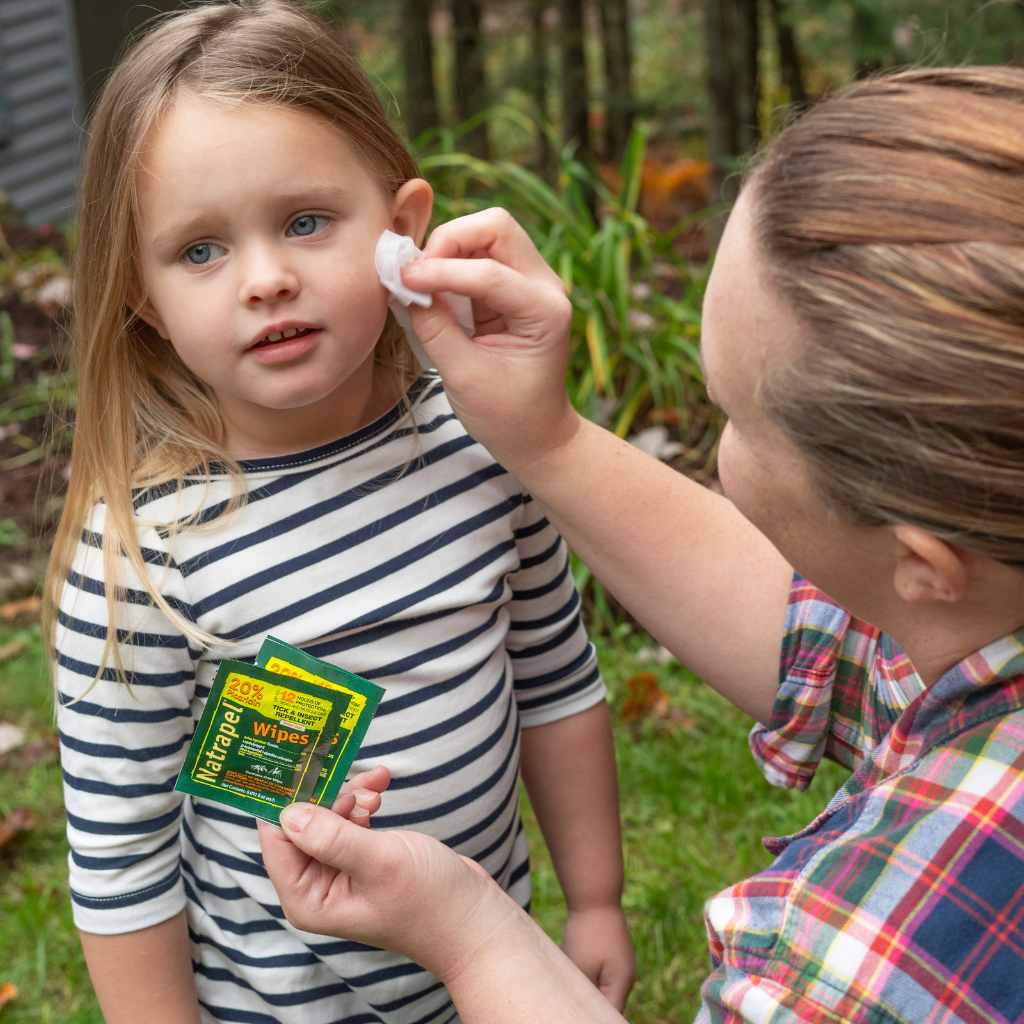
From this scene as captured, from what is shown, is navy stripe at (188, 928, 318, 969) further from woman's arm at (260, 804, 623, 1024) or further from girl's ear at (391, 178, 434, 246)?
girl's ear at (391, 178, 434, 246)

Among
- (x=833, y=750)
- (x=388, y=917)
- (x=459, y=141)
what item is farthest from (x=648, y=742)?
(x=459, y=141)

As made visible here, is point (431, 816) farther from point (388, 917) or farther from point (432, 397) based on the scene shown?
point (432, 397)

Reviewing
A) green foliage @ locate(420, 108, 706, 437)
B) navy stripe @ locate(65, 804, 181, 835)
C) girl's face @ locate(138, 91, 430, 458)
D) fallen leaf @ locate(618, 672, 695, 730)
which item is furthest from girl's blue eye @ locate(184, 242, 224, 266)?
green foliage @ locate(420, 108, 706, 437)

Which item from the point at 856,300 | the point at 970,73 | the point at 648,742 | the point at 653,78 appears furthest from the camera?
the point at 653,78

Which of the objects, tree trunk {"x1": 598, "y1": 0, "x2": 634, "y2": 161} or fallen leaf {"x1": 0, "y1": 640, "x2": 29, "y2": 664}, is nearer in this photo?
fallen leaf {"x1": 0, "y1": 640, "x2": 29, "y2": 664}

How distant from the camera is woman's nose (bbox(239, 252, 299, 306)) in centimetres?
140

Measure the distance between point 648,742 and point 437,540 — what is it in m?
1.54

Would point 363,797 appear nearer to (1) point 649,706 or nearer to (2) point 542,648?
(2) point 542,648

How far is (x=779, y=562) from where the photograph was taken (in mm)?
1705

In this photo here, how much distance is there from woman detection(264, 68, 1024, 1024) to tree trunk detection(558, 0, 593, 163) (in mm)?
5412

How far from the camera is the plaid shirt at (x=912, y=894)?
1.13 m

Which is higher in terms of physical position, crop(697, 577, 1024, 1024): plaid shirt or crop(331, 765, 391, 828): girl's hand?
crop(697, 577, 1024, 1024): plaid shirt

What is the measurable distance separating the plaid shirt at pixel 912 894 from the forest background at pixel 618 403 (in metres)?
0.68

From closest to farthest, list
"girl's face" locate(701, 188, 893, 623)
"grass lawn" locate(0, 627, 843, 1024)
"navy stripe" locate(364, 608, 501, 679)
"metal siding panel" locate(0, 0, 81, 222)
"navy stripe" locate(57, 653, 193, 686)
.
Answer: "girl's face" locate(701, 188, 893, 623) < "navy stripe" locate(57, 653, 193, 686) < "navy stripe" locate(364, 608, 501, 679) < "grass lawn" locate(0, 627, 843, 1024) < "metal siding panel" locate(0, 0, 81, 222)
